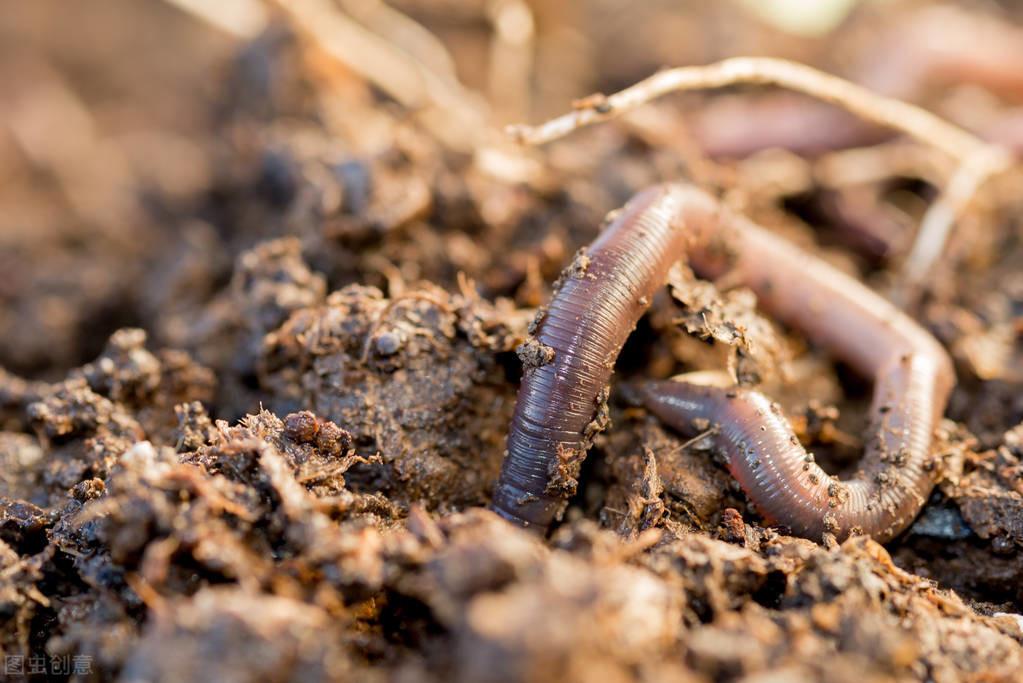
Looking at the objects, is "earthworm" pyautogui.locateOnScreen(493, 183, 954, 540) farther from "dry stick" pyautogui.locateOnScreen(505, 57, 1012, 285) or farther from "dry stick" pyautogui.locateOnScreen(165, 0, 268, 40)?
"dry stick" pyautogui.locateOnScreen(165, 0, 268, 40)

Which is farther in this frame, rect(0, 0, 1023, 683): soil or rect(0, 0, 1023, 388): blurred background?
rect(0, 0, 1023, 388): blurred background

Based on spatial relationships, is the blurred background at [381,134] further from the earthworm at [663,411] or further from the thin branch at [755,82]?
the earthworm at [663,411]

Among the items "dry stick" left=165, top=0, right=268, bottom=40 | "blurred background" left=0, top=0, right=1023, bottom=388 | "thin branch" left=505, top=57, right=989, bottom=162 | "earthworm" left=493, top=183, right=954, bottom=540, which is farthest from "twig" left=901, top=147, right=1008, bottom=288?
"dry stick" left=165, top=0, right=268, bottom=40

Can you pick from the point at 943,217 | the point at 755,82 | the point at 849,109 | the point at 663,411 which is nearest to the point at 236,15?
the point at 755,82

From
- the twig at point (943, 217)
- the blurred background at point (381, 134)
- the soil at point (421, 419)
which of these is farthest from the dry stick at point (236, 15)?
the twig at point (943, 217)

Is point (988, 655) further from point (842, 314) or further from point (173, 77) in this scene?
point (173, 77)

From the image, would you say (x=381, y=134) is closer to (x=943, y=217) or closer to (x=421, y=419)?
(x=421, y=419)
